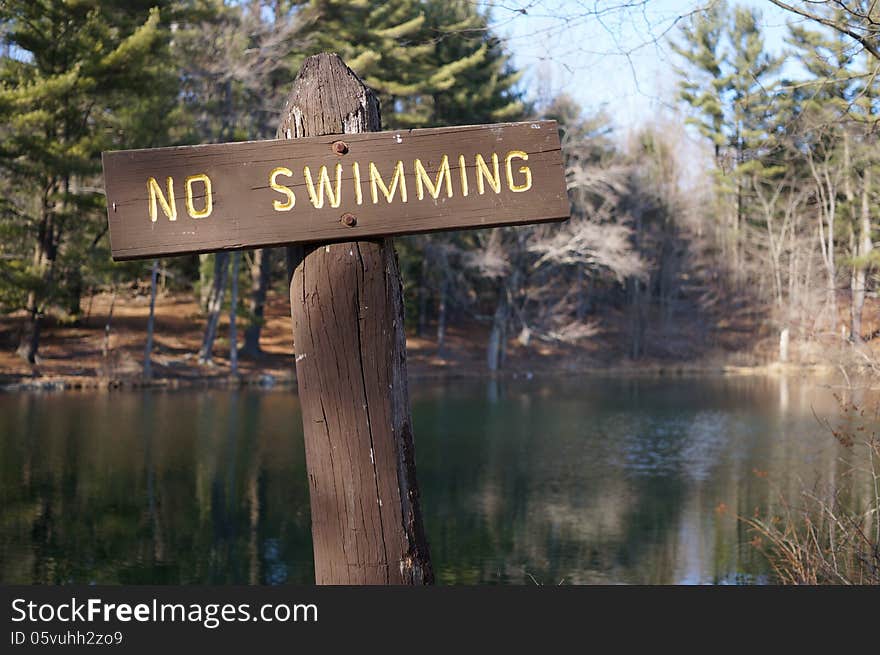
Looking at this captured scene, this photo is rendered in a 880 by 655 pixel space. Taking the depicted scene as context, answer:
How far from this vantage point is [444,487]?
13867mm

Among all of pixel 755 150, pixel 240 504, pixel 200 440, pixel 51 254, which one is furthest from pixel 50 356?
pixel 755 150

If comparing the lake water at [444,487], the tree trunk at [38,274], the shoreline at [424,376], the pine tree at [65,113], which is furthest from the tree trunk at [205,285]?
the lake water at [444,487]

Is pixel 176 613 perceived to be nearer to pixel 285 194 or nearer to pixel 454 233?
pixel 285 194

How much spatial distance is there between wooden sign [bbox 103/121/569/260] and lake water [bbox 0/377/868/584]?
5.01 metres

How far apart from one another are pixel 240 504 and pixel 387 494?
34.7 feet

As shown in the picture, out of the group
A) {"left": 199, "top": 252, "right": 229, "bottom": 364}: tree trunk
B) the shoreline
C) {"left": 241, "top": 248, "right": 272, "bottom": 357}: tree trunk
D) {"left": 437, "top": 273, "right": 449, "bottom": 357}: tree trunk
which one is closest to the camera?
the shoreline

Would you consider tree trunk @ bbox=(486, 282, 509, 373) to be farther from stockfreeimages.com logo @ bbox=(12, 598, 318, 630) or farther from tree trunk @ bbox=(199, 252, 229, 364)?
stockfreeimages.com logo @ bbox=(12, 598, 318, 630)

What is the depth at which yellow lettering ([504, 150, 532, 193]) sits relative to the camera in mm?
2432

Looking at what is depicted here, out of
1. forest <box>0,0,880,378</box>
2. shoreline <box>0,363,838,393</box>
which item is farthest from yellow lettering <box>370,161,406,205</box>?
shoreline <box>0,363,838,393</box>

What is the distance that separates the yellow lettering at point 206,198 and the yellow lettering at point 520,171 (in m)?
0.66

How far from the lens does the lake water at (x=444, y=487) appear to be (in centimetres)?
1007

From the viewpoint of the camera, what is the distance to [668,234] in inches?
1609

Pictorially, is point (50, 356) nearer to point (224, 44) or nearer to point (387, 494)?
point (224, 44)

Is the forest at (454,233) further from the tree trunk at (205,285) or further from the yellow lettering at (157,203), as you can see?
the yellow lettering at (157,203)
